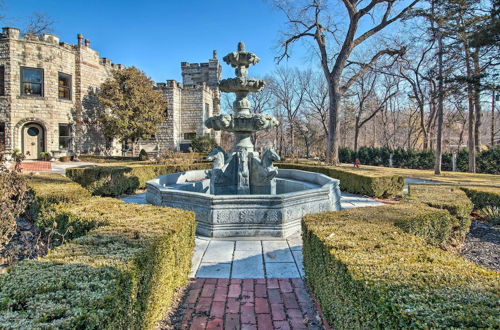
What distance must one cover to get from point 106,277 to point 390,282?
1952 mm

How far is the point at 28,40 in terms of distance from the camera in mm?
20312

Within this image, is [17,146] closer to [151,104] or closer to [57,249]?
[151,104]

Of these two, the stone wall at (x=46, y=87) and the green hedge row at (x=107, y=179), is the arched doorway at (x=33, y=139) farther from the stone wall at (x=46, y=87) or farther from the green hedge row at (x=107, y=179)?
the green hedge row at (x=107, y=179)

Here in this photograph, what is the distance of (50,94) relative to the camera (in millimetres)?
21031

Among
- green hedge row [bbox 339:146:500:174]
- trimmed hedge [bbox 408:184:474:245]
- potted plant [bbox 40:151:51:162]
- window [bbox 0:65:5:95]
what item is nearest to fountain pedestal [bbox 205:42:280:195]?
trimmed hedge [bbox 408:184:474:245]

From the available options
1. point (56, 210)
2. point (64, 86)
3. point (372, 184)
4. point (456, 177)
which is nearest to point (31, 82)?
point (64, 86)

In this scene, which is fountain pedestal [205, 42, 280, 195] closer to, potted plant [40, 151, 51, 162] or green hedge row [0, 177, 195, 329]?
green hedge row [0, 177, 195, 329]

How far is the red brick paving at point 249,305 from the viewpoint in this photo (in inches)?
113

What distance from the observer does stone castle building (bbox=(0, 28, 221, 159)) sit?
65.7 ft

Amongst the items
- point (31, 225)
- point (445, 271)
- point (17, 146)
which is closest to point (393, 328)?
point (445, 271)

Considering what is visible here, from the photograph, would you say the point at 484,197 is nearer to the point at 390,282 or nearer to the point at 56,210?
the point at 390,282

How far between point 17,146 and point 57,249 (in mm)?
22975

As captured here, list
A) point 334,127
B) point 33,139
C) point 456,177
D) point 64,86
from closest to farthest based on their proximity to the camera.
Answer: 1. point 456,177
2. point 334,127
3. point 33,139
4. point 64,86

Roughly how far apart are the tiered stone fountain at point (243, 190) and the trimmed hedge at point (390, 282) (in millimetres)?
1935
